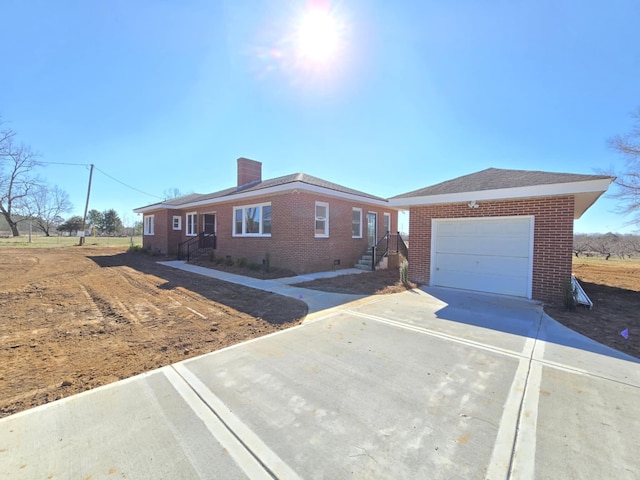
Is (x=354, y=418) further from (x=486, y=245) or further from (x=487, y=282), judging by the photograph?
(x=486, y=245)

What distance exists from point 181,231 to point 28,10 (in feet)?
42.9

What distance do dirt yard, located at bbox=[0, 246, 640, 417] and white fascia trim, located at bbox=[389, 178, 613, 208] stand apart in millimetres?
2678

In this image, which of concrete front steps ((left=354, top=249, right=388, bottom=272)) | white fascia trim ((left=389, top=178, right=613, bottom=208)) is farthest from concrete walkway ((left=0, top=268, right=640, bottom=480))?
concrete front steps ((left=354, top=249, right=388, bottom=272))

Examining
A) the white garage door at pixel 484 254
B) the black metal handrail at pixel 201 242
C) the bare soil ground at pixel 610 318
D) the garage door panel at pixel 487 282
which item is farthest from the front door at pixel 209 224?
the bare soil ground at pixel 610 318

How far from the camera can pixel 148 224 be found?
72.6 feet

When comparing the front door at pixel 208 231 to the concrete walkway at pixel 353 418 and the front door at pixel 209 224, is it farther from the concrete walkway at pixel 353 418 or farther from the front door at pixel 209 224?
the concrete walkway at pixel 353 418

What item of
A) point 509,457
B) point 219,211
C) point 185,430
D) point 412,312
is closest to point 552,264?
point 412,312

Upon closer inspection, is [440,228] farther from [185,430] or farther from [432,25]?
[185,430]

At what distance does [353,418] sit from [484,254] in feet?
23.2

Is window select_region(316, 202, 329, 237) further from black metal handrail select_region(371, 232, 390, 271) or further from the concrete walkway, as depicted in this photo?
the concrete walkway

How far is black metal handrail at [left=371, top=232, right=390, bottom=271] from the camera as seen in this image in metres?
12.1

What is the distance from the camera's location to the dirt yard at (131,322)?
3.26m

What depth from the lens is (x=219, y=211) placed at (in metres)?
14.7

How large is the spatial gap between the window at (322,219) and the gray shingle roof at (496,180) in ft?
11.2
